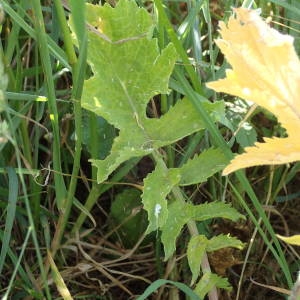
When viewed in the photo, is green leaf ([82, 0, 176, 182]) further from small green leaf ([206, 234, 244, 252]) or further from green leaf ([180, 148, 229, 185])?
small green leaf ([206, 234, 244, 252])

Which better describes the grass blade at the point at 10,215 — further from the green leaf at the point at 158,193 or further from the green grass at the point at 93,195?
the green leaf at the point at 158,193

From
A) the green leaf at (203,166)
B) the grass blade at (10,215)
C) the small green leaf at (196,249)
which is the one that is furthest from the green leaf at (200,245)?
the grass blade at (10,215)

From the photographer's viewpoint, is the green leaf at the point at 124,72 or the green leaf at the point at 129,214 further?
the green leaf at the point at 129,214

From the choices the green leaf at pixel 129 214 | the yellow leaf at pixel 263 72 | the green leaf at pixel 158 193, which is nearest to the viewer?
the yellow leaf at pixel 263 72

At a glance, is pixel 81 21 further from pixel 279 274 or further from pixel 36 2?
pixel 279 274

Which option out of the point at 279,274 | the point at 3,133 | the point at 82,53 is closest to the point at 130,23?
the point at 82,53

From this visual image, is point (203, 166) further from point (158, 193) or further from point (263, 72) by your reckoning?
point (263, 72)
